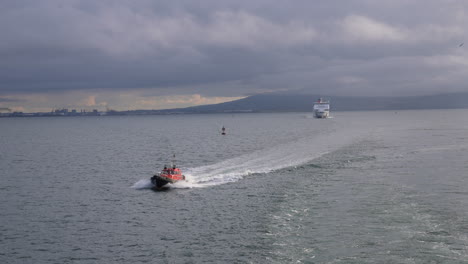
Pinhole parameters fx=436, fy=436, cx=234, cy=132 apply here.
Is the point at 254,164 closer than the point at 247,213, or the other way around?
the point at 247,213

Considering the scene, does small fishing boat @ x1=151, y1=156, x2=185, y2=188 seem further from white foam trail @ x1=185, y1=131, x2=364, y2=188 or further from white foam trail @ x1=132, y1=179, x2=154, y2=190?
white foam trail @ x1=185, y1=131, x2=364, y2=188

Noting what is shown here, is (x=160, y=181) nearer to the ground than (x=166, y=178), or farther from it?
nearer to the ground

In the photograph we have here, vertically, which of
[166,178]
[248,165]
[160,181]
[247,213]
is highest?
[166,178]

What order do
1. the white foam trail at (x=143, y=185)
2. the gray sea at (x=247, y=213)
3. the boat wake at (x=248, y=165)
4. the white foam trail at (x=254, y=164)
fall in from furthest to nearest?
1. the white foam trail at (x=254, y=164)
2. the boat wake at (x=248, y=165)
3. the white foam trail at (x=143, y=185)
4. the gray sea at (x=247, y=213)

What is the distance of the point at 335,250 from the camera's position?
29438 mm

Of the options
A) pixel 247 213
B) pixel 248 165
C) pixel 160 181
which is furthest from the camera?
pixel 248 165

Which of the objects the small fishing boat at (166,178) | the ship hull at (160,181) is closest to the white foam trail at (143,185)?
the small fishing boat at (166,178)

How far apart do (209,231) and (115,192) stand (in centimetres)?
2113

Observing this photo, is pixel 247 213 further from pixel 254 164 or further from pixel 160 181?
pixel 254 164

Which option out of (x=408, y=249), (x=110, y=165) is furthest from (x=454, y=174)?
(x=110, y=165)

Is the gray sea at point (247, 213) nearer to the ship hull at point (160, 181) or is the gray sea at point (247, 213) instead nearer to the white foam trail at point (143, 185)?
the white foam trail at point (143, 185)

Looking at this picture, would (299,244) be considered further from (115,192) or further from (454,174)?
(454,174)

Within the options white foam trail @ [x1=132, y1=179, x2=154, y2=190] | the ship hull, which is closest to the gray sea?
white foam trail @ [x1=132, y1=179, x2=154, y2=190]

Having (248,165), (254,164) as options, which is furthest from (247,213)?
(254,164)
